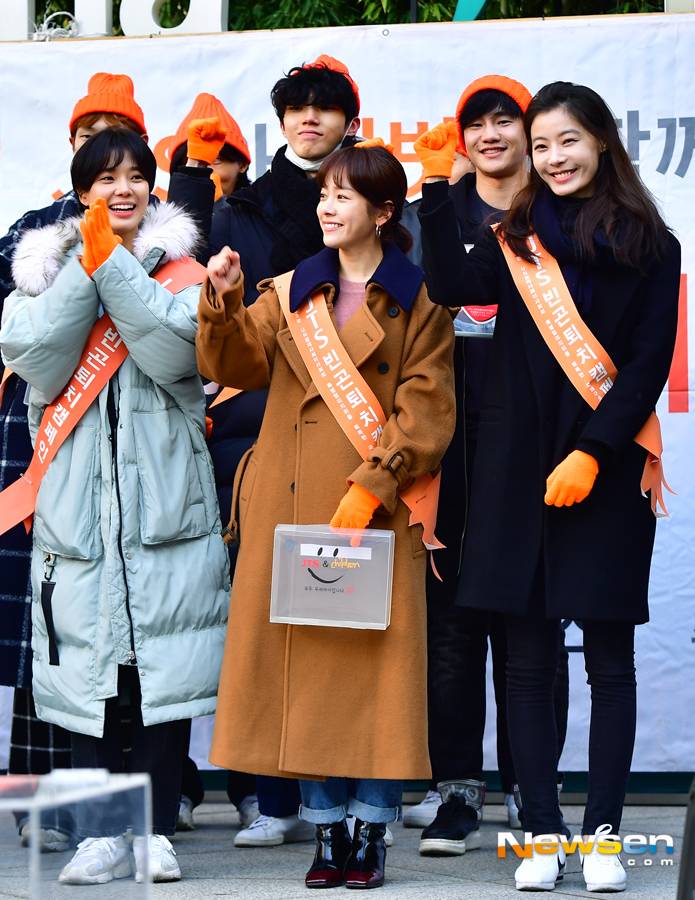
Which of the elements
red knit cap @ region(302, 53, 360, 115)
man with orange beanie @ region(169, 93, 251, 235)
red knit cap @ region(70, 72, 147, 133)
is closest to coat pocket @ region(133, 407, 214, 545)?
man with orange beanie @ region(169, 93, 251, 235)

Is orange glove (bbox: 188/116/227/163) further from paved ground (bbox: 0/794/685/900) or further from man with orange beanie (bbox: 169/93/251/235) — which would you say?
paved ground (bbox: 0/794/685/900)

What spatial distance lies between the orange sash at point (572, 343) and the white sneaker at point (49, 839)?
1836 millimetres

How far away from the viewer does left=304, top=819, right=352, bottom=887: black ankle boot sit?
9.93 ft

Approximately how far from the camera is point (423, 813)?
391 centimetres

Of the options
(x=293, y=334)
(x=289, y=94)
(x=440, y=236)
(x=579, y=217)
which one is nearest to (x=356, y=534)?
(x=293, y=334)

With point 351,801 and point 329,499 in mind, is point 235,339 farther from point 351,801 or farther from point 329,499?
point 351,801

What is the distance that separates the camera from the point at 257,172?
14.9 feet

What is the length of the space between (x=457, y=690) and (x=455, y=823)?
15.6 inches

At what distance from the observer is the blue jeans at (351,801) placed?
10.0 ft

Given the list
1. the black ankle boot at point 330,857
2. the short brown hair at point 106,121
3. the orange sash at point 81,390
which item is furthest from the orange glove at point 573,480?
the short brown hair at point 106,121

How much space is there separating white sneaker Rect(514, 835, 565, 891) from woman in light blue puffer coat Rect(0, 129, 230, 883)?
0.91 metres

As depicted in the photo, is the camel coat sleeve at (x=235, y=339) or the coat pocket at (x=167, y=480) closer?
the camel coat sleeve at (x=235, y=339)

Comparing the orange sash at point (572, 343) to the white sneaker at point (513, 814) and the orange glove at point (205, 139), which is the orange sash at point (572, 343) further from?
the white sneaker at point (513, 814)

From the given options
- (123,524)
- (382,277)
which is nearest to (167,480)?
(123,524)
